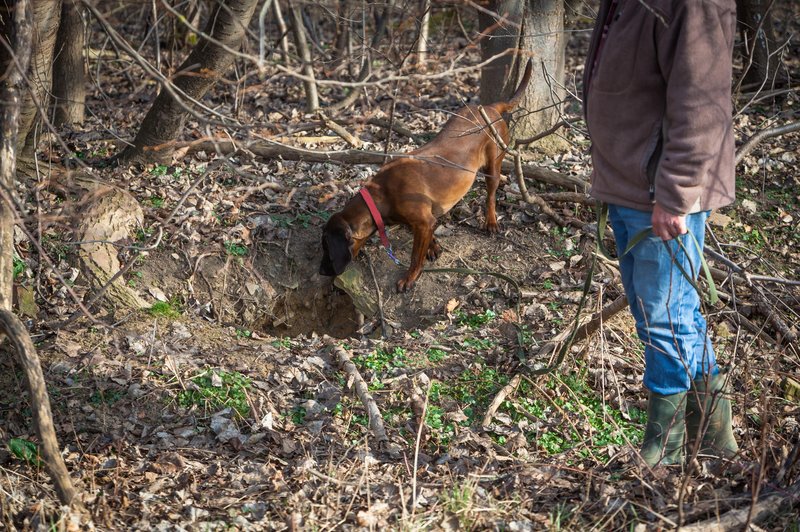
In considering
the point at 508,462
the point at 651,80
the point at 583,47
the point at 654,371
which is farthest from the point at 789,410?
the point at 583,47

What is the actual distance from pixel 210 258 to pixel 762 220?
171 inches

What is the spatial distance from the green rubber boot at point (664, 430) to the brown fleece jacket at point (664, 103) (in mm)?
861

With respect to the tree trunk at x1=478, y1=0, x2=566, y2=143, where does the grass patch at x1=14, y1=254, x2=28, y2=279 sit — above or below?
below

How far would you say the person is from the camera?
2668 millimetres

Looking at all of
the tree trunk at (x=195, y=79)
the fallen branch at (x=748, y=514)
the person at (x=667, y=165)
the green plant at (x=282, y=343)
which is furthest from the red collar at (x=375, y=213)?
the fallen branch at (x=748, y=514)

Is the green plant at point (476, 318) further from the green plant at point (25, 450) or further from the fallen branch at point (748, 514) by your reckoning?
the green plant at point (25, 450)

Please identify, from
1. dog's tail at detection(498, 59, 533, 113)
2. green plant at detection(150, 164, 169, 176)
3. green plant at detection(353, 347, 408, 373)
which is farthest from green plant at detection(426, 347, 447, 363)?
green plant at detection(150, 164, 169, 176)

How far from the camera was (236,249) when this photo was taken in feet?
18.3

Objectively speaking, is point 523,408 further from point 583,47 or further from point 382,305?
point 583,47

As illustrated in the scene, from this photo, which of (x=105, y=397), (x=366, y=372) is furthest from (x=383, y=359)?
(x=105, y=397)

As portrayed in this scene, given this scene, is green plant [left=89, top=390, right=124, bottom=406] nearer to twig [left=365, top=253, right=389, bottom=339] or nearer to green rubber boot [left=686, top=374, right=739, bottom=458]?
twig [left=365, top=253, right=389, bottom=339]

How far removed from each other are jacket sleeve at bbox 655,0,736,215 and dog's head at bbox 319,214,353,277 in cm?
293

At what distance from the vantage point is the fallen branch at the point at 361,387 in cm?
383

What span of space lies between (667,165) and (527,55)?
11.4 ft
